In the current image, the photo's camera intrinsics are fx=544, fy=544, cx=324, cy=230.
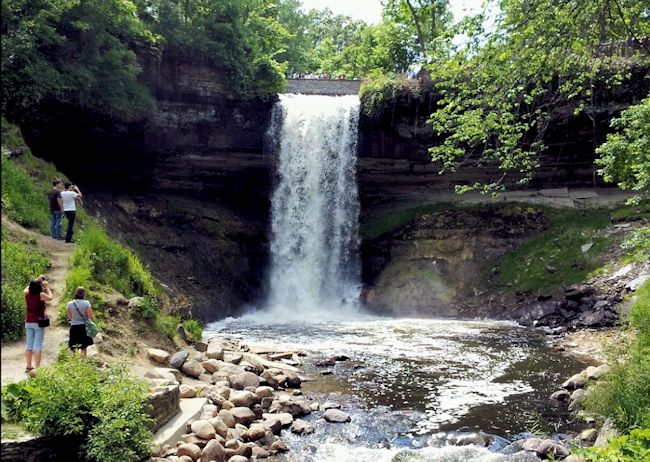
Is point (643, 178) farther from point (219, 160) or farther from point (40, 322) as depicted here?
point (219, 160)

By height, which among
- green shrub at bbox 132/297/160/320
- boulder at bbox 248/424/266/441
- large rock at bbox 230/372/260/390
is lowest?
large rock at bbox 230/372/260/390

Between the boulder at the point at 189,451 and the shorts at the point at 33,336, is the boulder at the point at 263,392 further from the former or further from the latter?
the shorts at the point at 33,336

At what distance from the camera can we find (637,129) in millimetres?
9625

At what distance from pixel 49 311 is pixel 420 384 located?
283 inches

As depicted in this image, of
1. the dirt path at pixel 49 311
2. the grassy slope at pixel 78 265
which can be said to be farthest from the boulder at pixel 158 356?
the dirt path at pixel 49 311

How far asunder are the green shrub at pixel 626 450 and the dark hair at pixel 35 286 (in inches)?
291

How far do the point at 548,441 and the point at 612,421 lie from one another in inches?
35.0

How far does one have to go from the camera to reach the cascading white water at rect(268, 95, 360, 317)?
2466cm

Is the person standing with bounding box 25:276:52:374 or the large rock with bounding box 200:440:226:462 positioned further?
the person standing with bounding box 25:276:52:374

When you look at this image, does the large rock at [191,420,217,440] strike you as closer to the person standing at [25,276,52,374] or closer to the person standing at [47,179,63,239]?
the person standing at [25,276,52,374]

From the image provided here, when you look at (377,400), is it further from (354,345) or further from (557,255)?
(557,255)

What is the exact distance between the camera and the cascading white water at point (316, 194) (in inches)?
971

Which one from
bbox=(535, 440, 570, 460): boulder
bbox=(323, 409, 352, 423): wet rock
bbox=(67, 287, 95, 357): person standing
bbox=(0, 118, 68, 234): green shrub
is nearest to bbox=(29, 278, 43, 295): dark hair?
bbox=(67, 287, 95, 357): person standing

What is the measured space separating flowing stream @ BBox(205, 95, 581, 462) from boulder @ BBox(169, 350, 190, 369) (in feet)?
7.96
